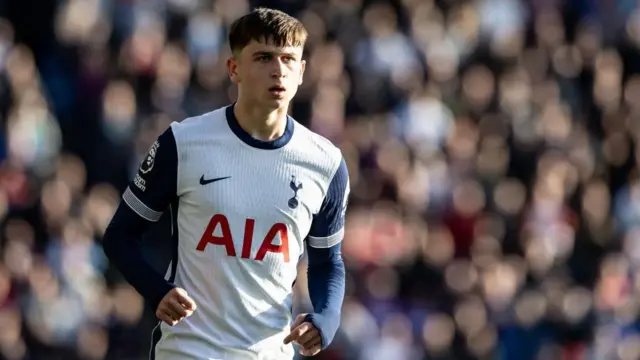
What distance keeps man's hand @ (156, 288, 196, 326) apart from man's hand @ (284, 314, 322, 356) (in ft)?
1.36

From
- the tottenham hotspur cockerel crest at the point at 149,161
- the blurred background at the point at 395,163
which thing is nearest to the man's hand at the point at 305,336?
the tottenham hotspur cockerel crest at the point at 149,161

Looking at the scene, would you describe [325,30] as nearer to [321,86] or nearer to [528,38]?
[321,86]

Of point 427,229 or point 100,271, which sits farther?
point 427,229

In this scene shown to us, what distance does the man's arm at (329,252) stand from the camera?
6852 mm

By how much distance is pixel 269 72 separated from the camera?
259 inches

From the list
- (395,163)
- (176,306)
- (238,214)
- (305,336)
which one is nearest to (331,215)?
(238,214)

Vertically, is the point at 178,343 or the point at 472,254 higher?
the point at 178,343

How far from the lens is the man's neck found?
21.9ft

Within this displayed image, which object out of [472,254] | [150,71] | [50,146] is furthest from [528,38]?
[50,146]

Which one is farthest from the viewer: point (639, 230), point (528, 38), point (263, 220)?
point (528, 38)

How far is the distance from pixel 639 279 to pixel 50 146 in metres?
5.97

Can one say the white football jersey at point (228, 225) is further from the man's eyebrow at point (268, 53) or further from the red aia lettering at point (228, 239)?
the man's eyebrow at point (268, 53)

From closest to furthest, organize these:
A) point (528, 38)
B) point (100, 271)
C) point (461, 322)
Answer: point (100, 271) → point (461, 322) → point (528, 38)

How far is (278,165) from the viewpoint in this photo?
6742mm
